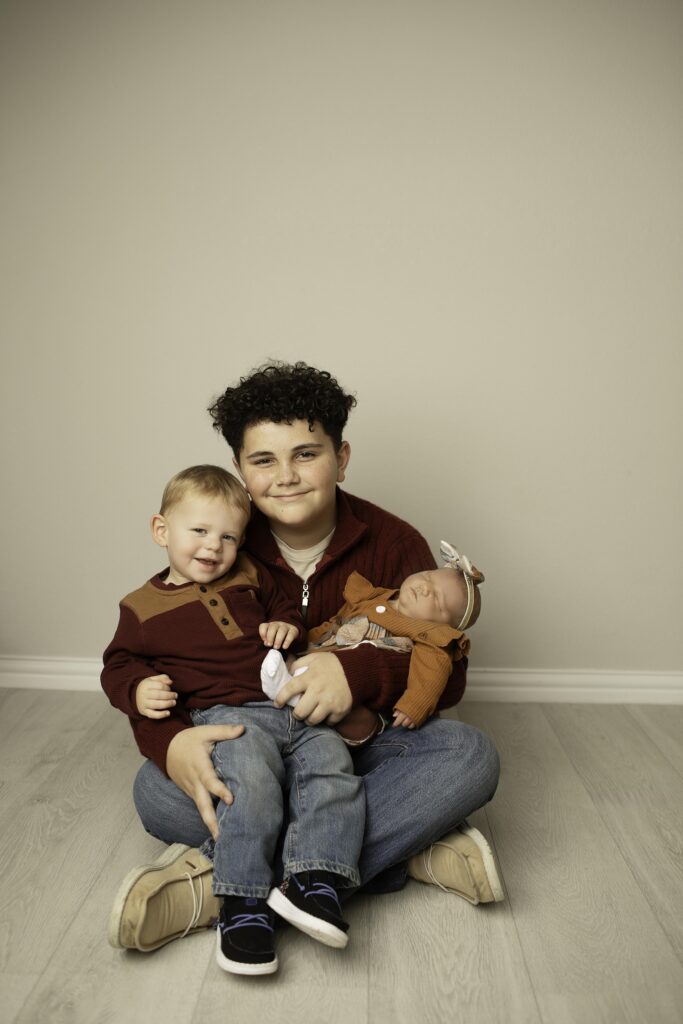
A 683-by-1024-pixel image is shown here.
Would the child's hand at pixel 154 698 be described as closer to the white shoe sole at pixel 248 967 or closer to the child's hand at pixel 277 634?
the child's hand at pixel 277 634

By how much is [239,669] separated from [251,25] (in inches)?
67.8

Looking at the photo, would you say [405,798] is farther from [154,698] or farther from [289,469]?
[289,469]

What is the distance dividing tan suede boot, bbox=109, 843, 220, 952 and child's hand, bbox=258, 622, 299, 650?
0.36 metres

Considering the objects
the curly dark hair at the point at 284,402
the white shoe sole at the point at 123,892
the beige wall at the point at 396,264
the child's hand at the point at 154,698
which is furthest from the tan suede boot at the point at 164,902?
the beige wall at the point at 396,264

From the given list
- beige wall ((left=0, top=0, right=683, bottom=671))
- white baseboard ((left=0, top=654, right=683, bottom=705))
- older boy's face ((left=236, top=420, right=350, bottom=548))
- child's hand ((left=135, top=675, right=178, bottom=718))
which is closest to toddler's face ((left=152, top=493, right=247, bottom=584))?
older boy's face ((left=236, top=420, right=350, bottom=548))

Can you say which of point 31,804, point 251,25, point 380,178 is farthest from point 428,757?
point 251,25

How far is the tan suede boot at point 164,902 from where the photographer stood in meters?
1.25

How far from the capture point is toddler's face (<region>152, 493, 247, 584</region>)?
1.55m

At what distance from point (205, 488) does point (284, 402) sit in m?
0.23

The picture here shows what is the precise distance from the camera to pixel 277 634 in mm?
1550

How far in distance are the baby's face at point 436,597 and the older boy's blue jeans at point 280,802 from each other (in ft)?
0.95

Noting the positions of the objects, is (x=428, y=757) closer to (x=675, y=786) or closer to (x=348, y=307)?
(x=675, y=786)

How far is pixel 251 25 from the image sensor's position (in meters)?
2.28

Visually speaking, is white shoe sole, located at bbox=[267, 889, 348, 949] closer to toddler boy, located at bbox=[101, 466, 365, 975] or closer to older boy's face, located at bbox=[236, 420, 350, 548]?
toddler boy, located at bbox=[101, 466, 365, 975]
